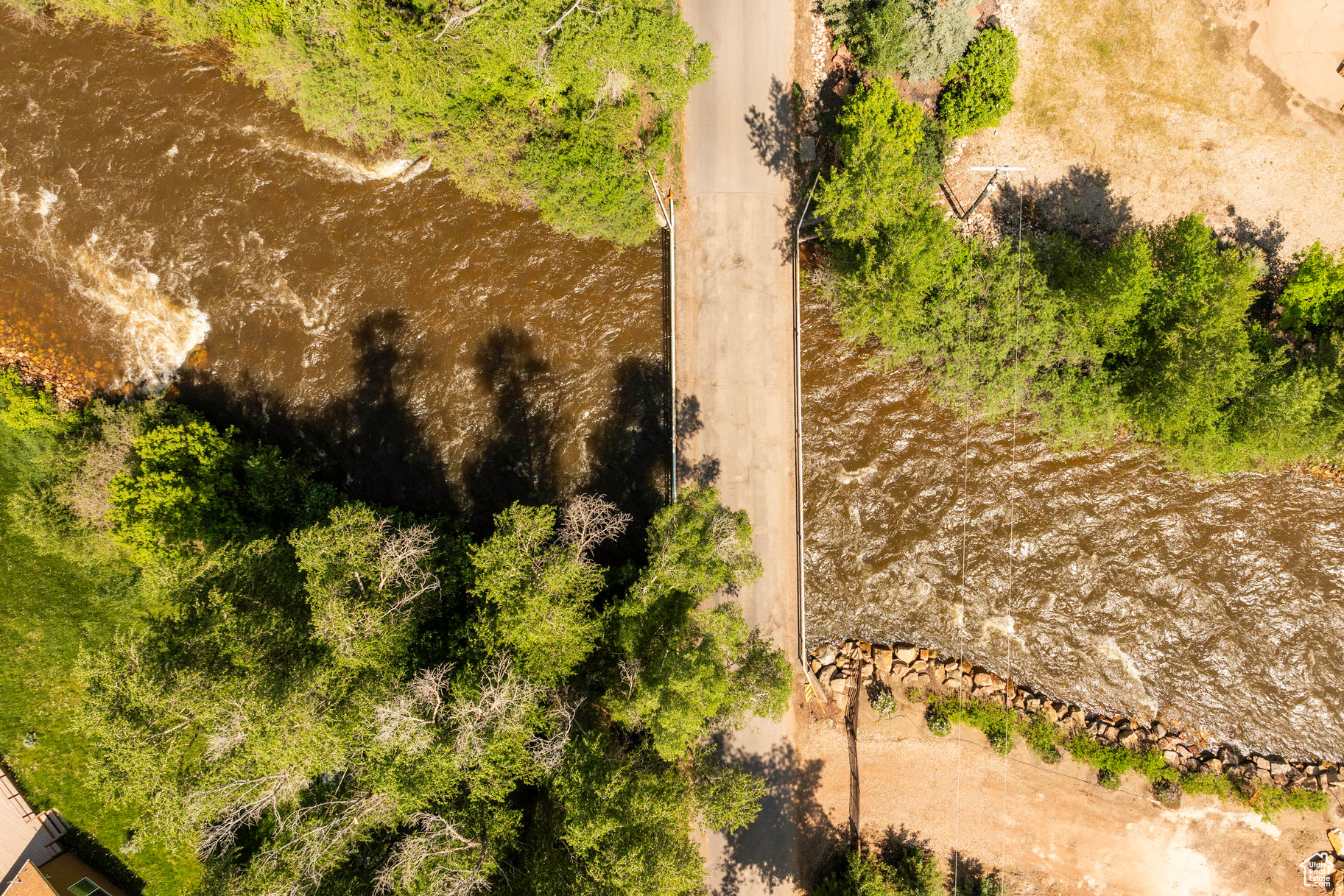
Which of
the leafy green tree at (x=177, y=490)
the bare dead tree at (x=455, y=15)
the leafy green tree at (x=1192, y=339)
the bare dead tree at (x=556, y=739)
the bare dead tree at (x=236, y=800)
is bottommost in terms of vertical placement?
the bare dead tree at (x=236, y=800)

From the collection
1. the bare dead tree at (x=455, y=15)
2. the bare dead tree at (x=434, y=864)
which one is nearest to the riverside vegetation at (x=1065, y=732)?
the bare dead tree at (x=434, y=864)

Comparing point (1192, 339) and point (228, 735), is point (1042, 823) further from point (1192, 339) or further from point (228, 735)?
point (228, 735)


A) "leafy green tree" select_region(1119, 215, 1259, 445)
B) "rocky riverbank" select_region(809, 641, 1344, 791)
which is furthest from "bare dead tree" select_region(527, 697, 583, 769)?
"leafy green tree" select_region(1119, 215, 1259, 445)

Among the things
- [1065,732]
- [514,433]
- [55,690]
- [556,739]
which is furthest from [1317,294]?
[55,690]

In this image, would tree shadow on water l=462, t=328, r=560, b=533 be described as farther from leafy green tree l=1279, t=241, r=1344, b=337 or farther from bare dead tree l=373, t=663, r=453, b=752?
leafy green tree l=1279, t=241, r=1344, b=337

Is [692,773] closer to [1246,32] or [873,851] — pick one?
[873,851]

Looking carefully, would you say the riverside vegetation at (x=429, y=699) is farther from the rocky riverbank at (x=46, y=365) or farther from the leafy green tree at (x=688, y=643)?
the rocky riverbank at (x=46, y=365)

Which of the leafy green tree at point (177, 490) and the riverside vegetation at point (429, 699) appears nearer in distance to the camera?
the riverside vegetation at point (429, 699)
